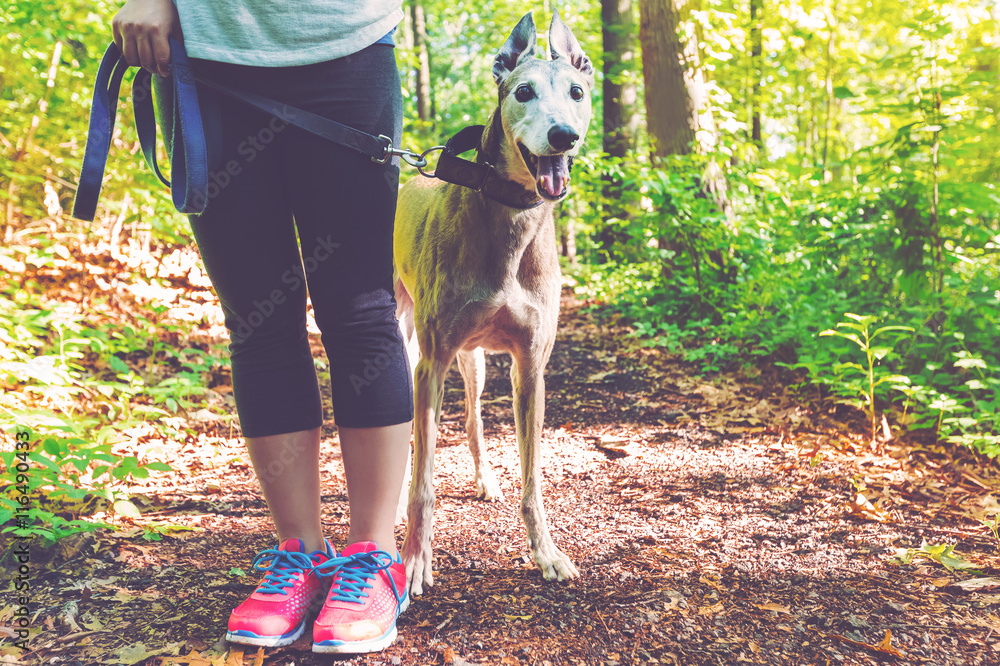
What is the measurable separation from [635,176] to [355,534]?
4.08 metres

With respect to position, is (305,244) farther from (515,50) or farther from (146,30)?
(515,50)

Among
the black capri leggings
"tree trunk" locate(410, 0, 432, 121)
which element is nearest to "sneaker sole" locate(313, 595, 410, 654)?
the black capri leggings

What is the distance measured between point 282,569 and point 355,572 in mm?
218

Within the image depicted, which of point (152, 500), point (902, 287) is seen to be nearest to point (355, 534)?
point (152, 500)

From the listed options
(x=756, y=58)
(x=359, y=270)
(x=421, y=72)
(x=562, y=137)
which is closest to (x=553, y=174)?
(x=562, y=137)

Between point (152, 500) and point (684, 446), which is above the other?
point (152, 500)

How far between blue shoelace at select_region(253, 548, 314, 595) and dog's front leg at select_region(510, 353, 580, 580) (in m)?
0.80

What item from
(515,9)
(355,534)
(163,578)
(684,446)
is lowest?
(684,446)

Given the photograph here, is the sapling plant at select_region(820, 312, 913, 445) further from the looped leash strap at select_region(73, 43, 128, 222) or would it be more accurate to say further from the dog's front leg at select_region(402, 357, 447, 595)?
A: the looped leash strap at select_region(73, 43, 128, 222)

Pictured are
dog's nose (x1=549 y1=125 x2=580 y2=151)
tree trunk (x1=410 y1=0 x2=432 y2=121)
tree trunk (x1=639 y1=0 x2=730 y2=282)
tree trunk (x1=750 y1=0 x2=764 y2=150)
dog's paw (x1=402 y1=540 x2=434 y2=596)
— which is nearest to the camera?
dog's nose (x1=549 y1=125 x2=580 y2=151)

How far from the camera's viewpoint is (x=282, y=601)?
Result: 1.77m

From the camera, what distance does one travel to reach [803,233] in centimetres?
512

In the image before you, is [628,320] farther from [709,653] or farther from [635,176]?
[709,653]

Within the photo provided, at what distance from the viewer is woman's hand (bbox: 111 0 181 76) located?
156 centimetres
